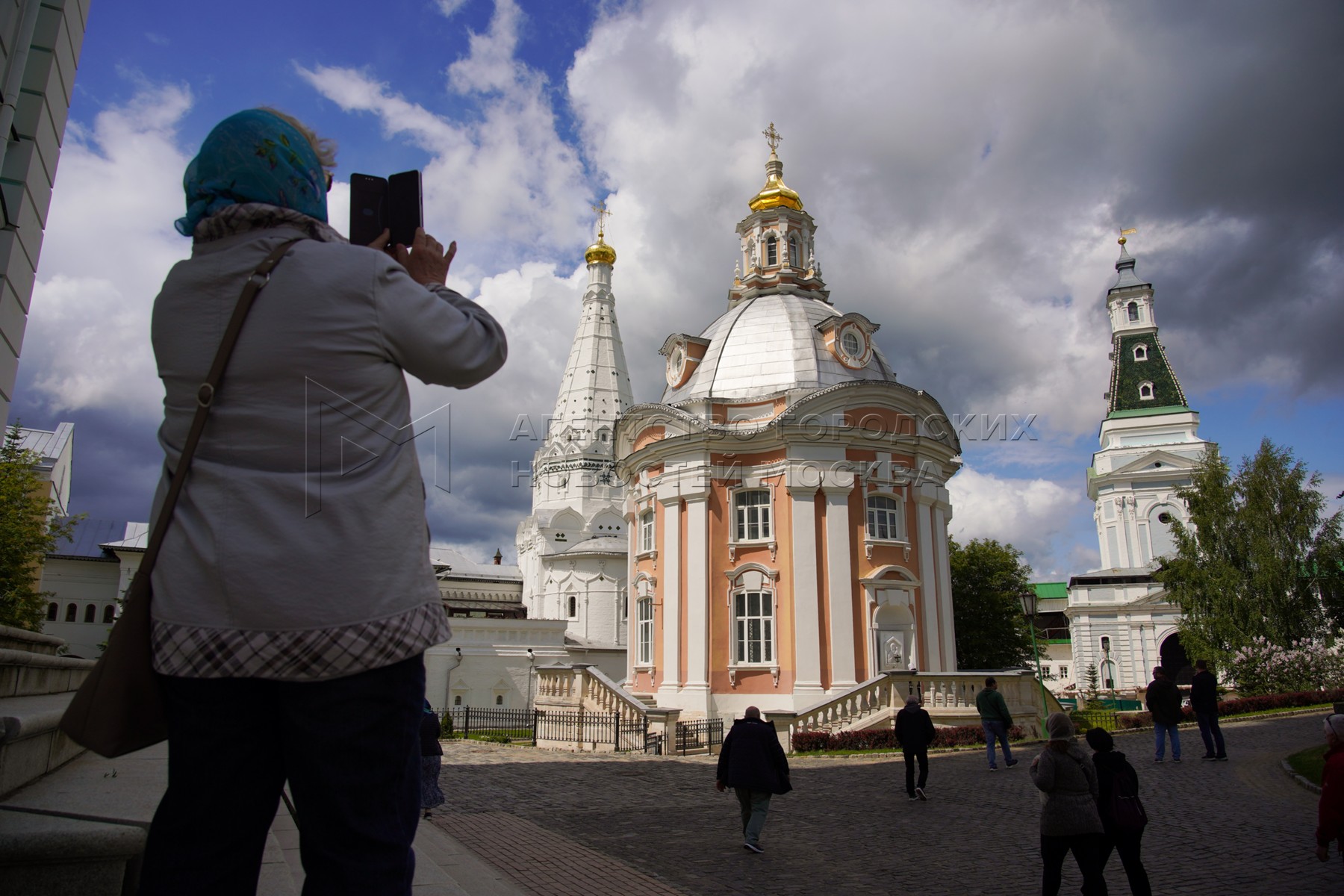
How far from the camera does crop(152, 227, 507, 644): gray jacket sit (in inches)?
76.9

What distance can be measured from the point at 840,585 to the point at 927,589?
3.51 meters

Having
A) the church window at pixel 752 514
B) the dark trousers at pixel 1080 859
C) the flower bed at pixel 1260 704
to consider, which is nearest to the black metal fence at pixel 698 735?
the church window at pixel 752 514

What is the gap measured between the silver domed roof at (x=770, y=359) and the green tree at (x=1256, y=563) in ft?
52.3

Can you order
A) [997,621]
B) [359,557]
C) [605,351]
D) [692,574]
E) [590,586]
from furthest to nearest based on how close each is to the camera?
1. [605,351]
2. [590,586]
3. [997,621]
4. [692,574]
5. [359,557]

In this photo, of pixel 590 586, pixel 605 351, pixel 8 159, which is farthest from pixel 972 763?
pixel 605 351

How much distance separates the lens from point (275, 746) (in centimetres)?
203

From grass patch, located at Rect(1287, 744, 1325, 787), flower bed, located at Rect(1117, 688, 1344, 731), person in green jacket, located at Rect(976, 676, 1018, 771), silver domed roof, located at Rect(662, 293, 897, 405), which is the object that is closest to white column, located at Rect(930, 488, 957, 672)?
silver domed roof, located at Rect(662, 293, 897, 405)

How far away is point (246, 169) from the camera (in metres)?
2.36

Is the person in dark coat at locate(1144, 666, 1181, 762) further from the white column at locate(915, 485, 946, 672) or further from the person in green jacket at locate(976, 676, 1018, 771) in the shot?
the white column at locate(915, 485, 946, 672)

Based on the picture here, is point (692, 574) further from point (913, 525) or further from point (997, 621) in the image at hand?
point (997, 621)

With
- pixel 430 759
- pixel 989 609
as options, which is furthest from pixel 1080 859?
pixel 989 609

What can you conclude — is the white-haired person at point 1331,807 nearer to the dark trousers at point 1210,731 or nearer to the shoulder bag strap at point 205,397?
the shoulder bag strap at point 205,397

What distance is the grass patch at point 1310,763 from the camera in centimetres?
1304

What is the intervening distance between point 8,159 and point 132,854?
650 cm
